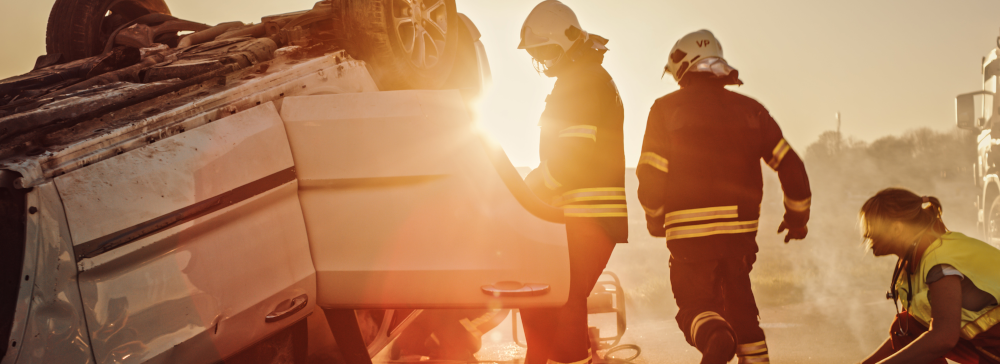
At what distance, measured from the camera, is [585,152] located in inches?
120

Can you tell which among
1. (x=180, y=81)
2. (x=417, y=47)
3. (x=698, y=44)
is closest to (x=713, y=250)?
(x=698, y=44)

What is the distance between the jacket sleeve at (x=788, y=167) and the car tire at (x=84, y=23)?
420 centimetres

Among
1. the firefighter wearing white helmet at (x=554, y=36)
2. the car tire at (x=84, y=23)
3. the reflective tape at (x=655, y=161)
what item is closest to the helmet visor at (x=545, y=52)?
the firefighter wearing white helmet at (x=554, y=36)

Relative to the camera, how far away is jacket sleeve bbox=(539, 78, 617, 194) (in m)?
3.05

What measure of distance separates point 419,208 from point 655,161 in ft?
5.21

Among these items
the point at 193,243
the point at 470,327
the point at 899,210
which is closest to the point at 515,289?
the point at 193,243

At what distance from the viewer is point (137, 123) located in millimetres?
2199

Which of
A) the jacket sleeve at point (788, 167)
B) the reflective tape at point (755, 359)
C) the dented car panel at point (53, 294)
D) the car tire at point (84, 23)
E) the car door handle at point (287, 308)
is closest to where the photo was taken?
the dented car panel at point (53, 294)

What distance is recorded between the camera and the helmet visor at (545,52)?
133 inches

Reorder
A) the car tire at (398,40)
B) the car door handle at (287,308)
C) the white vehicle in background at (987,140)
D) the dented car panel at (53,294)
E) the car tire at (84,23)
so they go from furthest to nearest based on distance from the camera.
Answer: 1. the white vehicle in background at (987,140)
2. the car tire at (84,23)
3. the car tire at (398,40)
4. the car door handle at (287,308)
5. the dented car panel at (53,294)

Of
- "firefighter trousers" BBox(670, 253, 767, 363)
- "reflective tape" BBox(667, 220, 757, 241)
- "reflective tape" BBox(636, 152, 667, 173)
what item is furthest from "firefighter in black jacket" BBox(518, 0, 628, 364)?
"firefighter trousers" BBox(670, 253, 767, 363)

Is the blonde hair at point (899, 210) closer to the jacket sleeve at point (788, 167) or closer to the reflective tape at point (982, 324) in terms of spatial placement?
the reflective tape at point (982, 324)

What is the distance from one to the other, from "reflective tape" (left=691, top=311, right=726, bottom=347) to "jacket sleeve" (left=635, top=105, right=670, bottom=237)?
573mm

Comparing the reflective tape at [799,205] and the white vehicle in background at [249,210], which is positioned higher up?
the white vehicle in background at [249,210]
